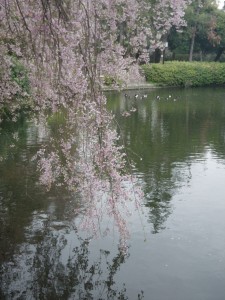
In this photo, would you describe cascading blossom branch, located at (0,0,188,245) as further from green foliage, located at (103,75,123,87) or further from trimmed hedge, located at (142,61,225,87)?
trimmed hedge, located at (142,61,225,87)

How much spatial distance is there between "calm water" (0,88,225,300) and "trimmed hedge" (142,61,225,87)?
24.6 metres

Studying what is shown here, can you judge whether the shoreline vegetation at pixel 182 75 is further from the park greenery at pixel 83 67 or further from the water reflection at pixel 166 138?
the park greenery at pixel 83 67

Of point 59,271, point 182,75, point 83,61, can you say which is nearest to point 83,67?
point 83,61

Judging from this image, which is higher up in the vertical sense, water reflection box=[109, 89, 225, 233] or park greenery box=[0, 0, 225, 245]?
park greenery box=[0, 0, 225, 245]

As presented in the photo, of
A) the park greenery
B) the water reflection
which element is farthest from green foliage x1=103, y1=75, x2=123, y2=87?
the water reflection

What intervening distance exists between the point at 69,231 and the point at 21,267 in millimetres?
1377

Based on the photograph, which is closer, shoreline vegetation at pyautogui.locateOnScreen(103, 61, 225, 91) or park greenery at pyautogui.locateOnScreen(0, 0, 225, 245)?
park greenery at pyautogui.locateOnScreen(0, 0, 225, 245)

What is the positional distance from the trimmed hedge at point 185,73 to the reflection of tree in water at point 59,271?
98.1ft

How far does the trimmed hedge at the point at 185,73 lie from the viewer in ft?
122

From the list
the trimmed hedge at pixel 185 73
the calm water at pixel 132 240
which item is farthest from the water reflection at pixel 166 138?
the trimmed hedge at pixel 185 73

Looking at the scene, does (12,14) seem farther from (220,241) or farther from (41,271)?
(220,241)

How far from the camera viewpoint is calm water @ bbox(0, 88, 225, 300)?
5.95m

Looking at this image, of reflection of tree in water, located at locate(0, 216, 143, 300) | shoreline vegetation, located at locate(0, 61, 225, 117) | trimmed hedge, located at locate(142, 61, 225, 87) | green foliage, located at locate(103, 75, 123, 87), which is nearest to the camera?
reflection of tree in water, located at locate(0, 216, 143, 300)

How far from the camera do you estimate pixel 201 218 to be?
27.2ft
